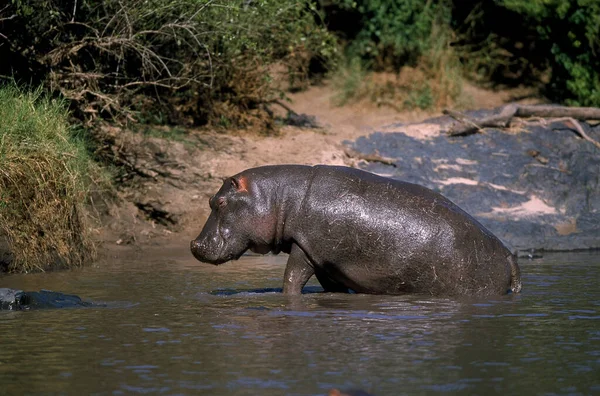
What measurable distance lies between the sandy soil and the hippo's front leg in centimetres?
400

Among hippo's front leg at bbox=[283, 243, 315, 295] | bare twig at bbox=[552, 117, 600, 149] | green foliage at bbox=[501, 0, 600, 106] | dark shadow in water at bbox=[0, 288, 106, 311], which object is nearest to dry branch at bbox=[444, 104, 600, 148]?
bare twig at bbox=[552, 117, 600, 149]

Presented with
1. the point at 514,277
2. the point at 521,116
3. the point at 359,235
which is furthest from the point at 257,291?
the point at 521,116

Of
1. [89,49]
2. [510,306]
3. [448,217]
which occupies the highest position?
A: [89,49]

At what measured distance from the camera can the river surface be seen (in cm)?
529

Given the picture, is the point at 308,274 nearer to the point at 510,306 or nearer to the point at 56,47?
the point at 510,306

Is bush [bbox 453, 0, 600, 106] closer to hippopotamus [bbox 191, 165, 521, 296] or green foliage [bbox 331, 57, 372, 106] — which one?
green foliage [bbox 331, 57, 372, 106]

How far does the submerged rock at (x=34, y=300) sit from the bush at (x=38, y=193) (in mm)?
1994

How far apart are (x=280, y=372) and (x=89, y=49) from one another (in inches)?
324

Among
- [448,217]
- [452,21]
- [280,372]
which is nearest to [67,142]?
[448,217]

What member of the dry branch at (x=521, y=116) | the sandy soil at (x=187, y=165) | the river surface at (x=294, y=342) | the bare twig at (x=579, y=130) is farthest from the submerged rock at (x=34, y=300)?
the bare twig at (x=579, y=130)

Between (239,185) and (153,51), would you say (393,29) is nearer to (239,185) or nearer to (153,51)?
(153,51)

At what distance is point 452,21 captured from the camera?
63.5 ft

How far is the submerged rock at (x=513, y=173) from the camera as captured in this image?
482 inches

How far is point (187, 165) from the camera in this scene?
1304 cm
